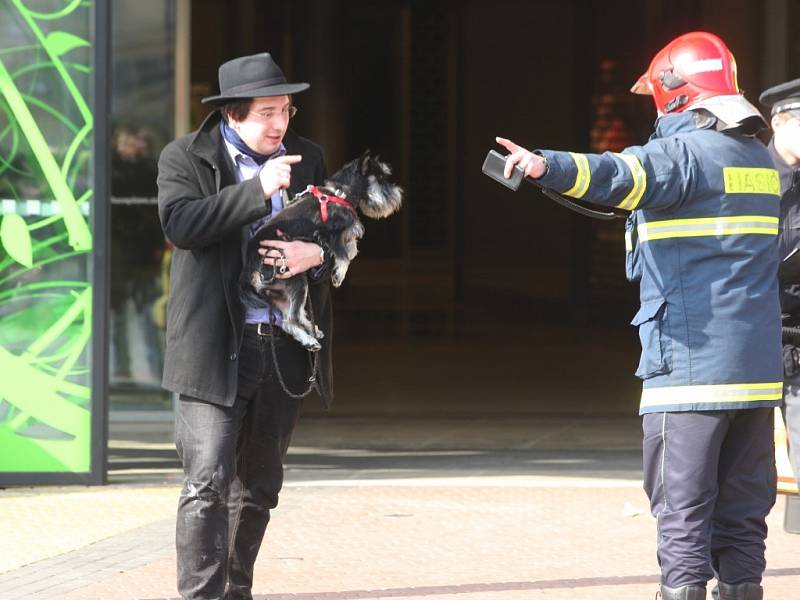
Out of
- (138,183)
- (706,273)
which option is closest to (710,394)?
(706,273)

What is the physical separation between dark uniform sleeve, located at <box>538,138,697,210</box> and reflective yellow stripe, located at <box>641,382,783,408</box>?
541mm

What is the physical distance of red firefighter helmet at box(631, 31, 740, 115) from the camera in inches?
184

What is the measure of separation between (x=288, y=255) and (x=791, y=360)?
1832mm

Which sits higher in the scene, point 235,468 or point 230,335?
point 230,335

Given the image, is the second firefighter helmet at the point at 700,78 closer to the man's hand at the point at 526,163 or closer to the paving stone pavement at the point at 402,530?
the man's hand at the point at 526,163

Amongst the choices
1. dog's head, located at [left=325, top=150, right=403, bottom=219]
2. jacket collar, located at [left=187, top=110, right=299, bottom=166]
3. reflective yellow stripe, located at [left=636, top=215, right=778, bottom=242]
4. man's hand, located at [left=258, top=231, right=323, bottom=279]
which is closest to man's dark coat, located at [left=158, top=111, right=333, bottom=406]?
jacket collar, located at [left=187, top=110, right=299, bottom=166]

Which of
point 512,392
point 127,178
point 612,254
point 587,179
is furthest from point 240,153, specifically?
point 612,254

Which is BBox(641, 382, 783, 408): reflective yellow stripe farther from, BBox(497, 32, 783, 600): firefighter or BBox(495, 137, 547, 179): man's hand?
BBox(495, 137, 547, 179): man's hand

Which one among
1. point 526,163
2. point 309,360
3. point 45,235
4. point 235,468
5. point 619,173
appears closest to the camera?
point 526,163

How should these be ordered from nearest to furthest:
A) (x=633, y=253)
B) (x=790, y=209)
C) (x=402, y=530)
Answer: (x=633, y=253), (x=790, y=209), (x=402, y=530)

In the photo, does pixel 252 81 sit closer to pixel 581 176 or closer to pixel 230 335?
pixel 230 335

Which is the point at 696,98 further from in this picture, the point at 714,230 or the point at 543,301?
the point at 543,301

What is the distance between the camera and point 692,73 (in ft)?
15.3

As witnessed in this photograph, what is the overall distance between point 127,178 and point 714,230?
5.95 m
